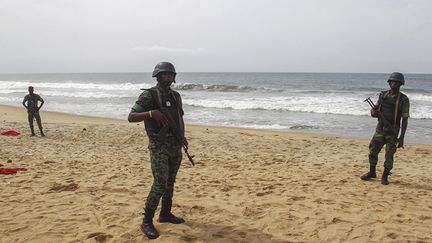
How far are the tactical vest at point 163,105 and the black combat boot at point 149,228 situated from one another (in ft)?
3.08

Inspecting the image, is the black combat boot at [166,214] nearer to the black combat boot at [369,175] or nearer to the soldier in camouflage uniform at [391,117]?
the black combat boot at [369,175]

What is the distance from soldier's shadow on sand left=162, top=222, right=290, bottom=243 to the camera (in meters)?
4.18

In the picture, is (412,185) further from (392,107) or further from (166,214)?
(166,214)

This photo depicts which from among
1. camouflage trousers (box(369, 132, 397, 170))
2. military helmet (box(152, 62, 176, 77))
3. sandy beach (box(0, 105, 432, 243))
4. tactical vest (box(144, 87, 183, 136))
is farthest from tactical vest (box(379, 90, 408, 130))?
military helmet (box(152, 62, 176, 77))

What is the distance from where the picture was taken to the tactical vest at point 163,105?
4.03m

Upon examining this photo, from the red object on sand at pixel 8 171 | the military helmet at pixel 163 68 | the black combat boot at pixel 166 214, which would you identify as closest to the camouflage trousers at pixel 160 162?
the black combat boot at pixel 166 214

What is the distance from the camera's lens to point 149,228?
4.17 m

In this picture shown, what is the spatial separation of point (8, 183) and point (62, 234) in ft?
8.44

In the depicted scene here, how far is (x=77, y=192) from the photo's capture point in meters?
5.82

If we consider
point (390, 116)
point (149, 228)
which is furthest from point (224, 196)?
point (390, 116)

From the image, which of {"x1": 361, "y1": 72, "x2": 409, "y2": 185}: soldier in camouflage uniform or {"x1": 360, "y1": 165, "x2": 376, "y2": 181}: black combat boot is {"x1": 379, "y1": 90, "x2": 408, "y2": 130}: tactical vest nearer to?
{"x1": 361, "y1": 72, "x2": 409, "y2": 185}: soldier in camouflage uniform

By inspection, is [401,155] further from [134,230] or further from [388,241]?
[134,230]

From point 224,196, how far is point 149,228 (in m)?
1.84

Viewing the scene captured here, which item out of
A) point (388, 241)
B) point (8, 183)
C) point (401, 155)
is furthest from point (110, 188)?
point (401, 155)
